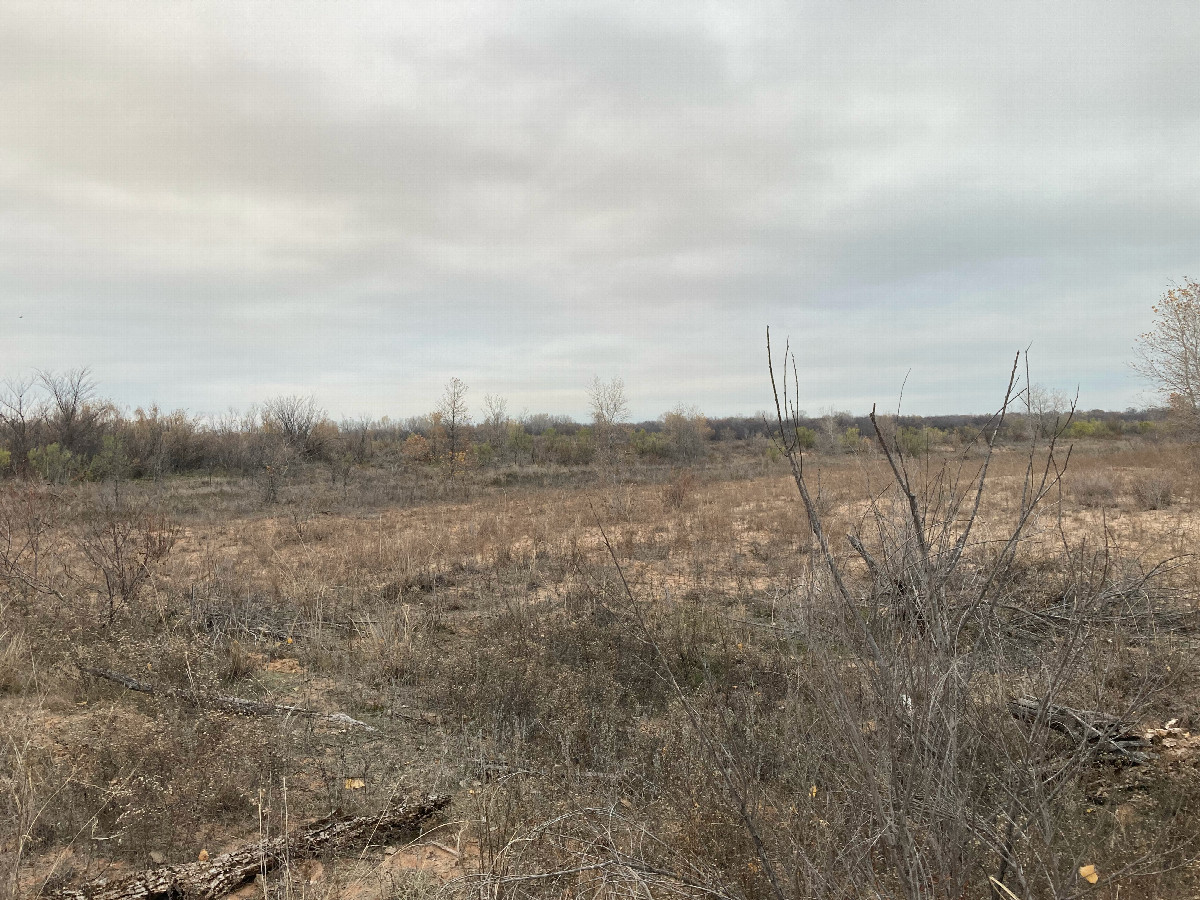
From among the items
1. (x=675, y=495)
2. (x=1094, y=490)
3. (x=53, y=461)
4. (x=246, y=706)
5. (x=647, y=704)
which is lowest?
(x=647, y=704)

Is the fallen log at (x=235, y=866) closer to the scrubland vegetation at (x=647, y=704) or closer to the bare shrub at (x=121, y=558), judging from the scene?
the scrubland vegetation at (x=647, y=704)

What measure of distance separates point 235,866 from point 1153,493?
16.3m

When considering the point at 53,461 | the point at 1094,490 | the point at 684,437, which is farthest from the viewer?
the point at 684,437

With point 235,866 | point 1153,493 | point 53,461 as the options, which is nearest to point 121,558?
point 235,866

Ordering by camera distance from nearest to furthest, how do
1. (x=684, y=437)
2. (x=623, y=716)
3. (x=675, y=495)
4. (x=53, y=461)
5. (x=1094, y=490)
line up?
(x=623, y=716), (x=1094, y=490), (x=675, y=495), (x=53, y=461), (x=684, y=437)

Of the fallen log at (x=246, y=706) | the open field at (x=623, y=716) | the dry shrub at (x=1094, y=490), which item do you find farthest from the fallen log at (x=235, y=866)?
the dry shrub at (x=1094, y=490)

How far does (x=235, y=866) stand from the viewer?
9.54 ft

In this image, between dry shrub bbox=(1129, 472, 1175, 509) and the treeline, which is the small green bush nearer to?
the treeline

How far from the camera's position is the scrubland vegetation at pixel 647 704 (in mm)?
1925

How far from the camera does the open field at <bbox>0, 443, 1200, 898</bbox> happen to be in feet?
6.34

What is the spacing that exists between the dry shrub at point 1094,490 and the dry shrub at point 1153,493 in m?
0.40

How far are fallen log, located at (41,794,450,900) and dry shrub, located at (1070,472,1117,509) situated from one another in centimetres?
1394

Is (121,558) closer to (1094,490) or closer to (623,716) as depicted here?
(623,716)

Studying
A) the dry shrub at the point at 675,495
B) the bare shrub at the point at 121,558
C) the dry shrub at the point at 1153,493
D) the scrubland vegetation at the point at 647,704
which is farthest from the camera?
the dry shrub at the point at 675,495
